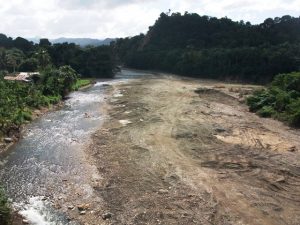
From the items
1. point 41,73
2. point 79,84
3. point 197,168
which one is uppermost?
point 41,73

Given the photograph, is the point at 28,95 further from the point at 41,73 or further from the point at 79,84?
the point at 79,84

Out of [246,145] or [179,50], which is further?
[179,50]

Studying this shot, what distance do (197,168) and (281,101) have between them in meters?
24.4

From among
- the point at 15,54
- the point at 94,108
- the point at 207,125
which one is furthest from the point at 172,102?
the point at 15,54

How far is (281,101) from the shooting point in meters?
48.6

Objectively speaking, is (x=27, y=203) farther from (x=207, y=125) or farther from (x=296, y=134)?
(x=296, y=134)

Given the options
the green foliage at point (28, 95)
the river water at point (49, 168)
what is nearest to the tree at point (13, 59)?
the green foliage at point (28, 95)

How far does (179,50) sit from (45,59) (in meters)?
53.4

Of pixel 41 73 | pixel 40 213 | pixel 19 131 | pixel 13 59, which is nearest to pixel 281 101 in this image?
pixel 19 131

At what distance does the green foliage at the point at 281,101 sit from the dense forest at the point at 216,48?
33.1m

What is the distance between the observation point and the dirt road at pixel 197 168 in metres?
21.4

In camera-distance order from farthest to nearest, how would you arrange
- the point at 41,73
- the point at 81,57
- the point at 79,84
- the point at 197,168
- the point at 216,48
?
the point at 216,48, the point at 81,57, the point at 79,84, the point at 41,73, the point at 197,168

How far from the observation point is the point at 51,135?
3875cm

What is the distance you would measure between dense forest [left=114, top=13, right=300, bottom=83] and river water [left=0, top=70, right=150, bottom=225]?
2127 inches
